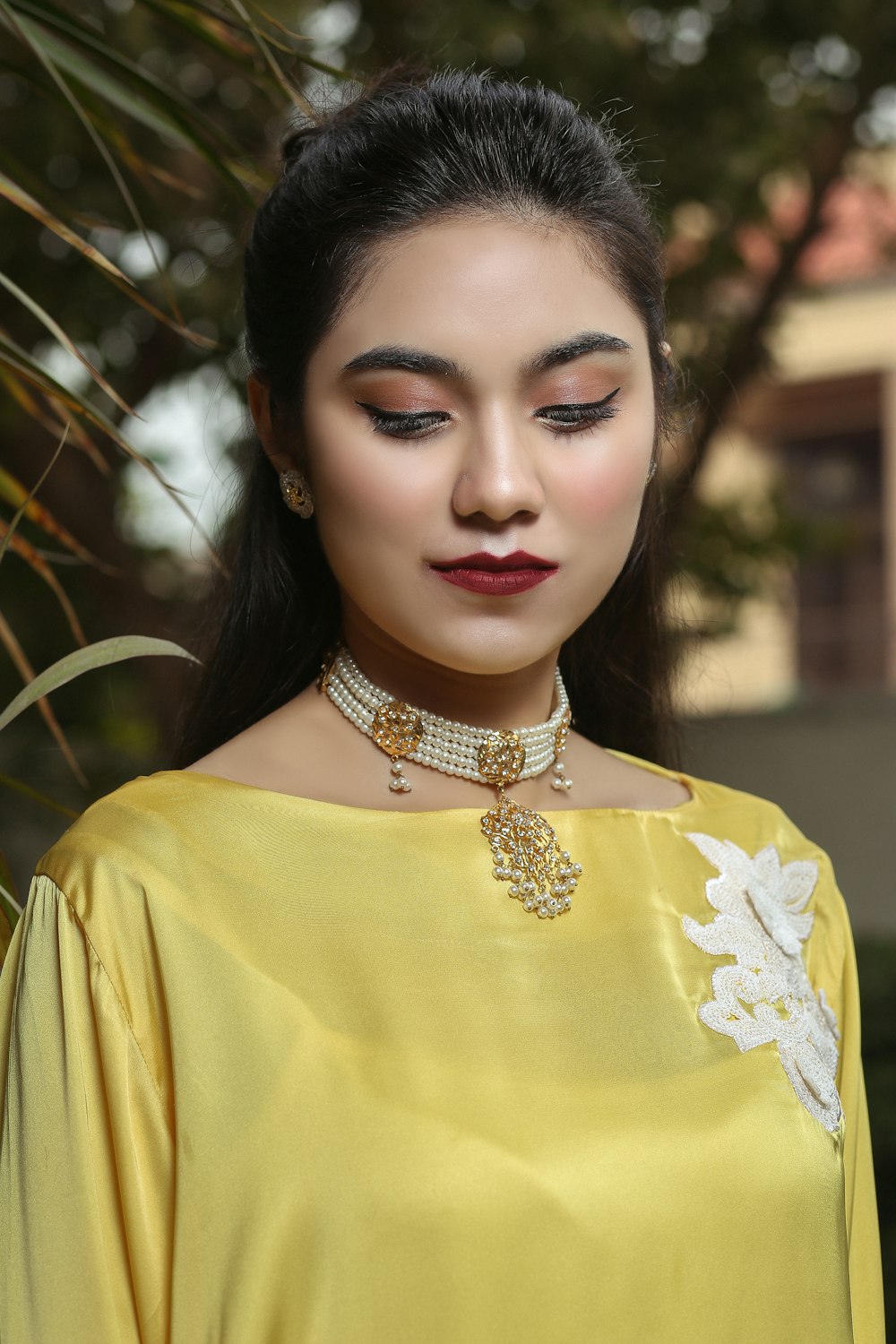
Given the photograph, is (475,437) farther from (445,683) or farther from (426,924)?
(426,924)

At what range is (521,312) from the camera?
134 centimetres

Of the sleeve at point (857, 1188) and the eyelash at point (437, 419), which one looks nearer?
the eyelash at point (437, 419)

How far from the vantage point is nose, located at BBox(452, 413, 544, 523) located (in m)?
1.31

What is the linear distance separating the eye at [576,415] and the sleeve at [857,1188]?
2.33ft

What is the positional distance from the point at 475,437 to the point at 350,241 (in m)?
0.23

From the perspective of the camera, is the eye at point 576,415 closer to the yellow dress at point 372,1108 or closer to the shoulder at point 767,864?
the yellow dress at point 372,1108

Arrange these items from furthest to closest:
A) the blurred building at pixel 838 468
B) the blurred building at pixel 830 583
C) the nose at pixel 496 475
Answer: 1. the blurred building at pixel 838 468
2. the blurred building at pixel 830 583
3. the nose at pixel 496 475

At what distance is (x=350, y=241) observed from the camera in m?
1.40

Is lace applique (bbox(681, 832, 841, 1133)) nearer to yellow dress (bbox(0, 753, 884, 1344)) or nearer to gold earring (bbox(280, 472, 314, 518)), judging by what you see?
yellow dress (bbox(0, 753, 884, 1344))

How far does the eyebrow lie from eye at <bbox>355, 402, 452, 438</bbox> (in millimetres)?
35

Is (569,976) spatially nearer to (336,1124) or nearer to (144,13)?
(336,1124)

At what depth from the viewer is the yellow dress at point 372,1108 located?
1.23 metres

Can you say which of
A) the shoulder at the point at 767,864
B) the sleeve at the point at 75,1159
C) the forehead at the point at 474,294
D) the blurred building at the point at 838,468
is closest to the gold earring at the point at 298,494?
the forehead at the point at 474,294

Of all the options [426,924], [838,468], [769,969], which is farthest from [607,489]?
[838,468]
